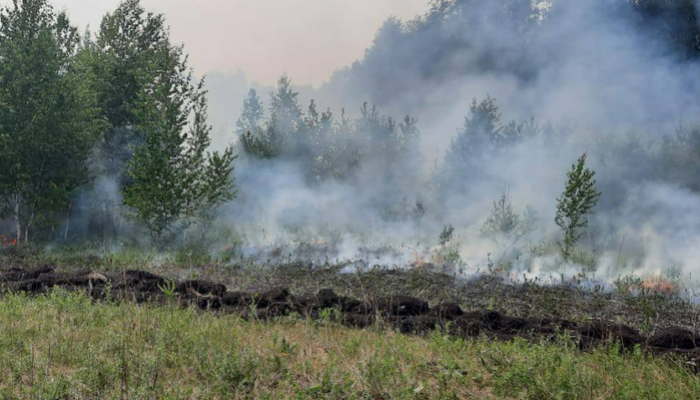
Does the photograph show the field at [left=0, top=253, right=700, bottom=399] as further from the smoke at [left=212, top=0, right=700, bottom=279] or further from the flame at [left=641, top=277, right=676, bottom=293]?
the smoke at [left=212, top=0, right=700, bottom=279]

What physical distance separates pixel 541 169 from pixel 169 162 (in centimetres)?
1757

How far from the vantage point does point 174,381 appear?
16.8 feet

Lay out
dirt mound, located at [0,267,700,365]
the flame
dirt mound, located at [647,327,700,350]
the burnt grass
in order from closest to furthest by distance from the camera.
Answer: dirt mound, located at [647,327,700,350] < dirt mound, located at [0,267,700,365] < the burnt grass < the flame

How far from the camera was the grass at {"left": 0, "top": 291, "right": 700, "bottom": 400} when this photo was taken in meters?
4.89

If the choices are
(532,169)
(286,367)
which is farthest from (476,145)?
(286,367)

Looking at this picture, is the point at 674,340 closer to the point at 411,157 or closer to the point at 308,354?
the point at 308,354

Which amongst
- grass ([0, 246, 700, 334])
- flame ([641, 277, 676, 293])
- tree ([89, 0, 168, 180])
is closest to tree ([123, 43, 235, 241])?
grass ([0, 246, 700, 334])

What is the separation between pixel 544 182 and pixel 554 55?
710 centimetres

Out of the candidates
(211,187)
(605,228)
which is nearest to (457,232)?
(605,228)

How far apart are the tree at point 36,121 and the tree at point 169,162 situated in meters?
3.38

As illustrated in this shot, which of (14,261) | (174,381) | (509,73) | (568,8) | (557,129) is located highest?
(568,8)

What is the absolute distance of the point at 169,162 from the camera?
2128 cm

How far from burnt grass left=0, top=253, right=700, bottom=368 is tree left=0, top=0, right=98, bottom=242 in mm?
7563

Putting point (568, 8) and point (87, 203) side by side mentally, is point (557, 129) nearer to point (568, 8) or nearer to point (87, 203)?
point (568, 8)
